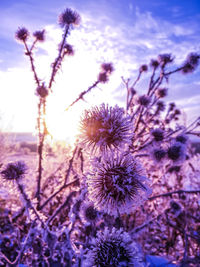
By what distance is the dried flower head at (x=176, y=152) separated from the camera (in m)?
2.02

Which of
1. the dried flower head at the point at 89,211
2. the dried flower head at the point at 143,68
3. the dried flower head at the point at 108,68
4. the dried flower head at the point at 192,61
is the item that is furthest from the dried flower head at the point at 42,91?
the dried flower head at the point at 143,68

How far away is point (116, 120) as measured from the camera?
1250 mm

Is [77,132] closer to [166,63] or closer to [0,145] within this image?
[166,63]

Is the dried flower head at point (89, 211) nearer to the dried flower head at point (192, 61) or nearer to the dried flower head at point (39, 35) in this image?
the dried flower head at point (39, 35)

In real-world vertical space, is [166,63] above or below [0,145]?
above

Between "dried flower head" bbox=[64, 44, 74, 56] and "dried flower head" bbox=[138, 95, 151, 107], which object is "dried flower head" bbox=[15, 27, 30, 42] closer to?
"dried flower head" bbox=[64, 44, 74, 56]

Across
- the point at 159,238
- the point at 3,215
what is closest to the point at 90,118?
the point at 159,238

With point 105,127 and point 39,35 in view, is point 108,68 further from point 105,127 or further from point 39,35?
point 105,127

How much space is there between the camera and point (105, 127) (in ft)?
4.09

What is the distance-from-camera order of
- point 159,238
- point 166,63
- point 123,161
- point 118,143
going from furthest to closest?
point 159,238, point 166,63, point 118,143, point 123,161

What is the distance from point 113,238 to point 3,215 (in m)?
4.06

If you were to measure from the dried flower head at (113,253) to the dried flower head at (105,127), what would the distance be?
55 cm

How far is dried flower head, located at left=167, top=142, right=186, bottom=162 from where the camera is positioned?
2.02 metres

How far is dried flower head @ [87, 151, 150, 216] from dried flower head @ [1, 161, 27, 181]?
0.90 metres
